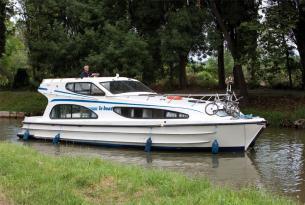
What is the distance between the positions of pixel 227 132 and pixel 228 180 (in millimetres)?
4690

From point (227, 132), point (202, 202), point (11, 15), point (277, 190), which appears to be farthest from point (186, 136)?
point (11, 15)

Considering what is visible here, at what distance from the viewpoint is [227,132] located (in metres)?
19.2

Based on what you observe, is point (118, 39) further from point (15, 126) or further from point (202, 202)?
point (202, 202)

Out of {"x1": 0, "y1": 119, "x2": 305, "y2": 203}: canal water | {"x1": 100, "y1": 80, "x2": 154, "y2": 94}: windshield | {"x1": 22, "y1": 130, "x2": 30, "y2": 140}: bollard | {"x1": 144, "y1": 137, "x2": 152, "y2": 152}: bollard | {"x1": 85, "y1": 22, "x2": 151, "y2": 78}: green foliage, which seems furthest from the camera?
{"x1": 85, "y1": 22, "x2": 151, "y2": 78}: green foliage

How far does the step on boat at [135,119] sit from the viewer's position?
19312 mm

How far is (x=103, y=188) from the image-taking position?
9773 millimetres

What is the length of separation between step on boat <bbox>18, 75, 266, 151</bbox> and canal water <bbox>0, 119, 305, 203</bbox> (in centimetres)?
40

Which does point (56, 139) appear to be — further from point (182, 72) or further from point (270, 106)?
point (182, 72)

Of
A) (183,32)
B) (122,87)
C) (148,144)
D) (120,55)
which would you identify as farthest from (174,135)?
(183,32)

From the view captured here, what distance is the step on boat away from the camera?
19.3 m

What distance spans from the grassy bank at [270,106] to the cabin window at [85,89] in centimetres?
981

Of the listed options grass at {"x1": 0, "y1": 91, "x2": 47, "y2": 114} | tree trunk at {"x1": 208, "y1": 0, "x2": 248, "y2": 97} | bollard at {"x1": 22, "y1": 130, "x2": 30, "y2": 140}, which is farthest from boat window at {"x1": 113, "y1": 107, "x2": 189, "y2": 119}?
grass at {"x1": 0, "y1": 91, "x2": 47, "y2": 114}

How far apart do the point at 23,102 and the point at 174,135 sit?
22.0m

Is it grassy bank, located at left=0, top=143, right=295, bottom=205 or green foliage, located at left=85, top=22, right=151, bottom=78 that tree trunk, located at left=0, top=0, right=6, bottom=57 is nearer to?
green foliage, located at left=85, top=22, right=151, bottom=78
